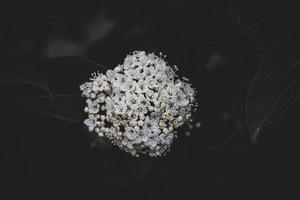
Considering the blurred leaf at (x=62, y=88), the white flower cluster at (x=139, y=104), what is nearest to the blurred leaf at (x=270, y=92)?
the white flower cluster at (x=139, y=104)

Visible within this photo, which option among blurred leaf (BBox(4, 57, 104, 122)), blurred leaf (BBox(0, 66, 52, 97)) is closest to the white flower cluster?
blurred leaf (BBox(4, 57, 104, 122))

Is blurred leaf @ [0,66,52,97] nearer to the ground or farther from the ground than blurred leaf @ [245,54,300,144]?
farther from the ground

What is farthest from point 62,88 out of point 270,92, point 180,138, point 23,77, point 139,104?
point 270,92

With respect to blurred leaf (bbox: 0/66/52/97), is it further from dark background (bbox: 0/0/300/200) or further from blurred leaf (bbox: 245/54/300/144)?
blurred leaf (bbox: 245/54/300/144)

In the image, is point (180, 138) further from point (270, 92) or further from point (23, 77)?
point (23, 77)

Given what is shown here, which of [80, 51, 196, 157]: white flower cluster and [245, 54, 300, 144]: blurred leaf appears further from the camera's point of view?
[80, 51, 196, 157]: white flower cluster

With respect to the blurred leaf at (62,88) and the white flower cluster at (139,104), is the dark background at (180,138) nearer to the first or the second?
the blurred leaf at (62,88)

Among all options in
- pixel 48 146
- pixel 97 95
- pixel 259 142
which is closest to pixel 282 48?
pixel 259 142

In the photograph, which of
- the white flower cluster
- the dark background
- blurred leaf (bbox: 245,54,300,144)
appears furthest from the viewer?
the dark background
